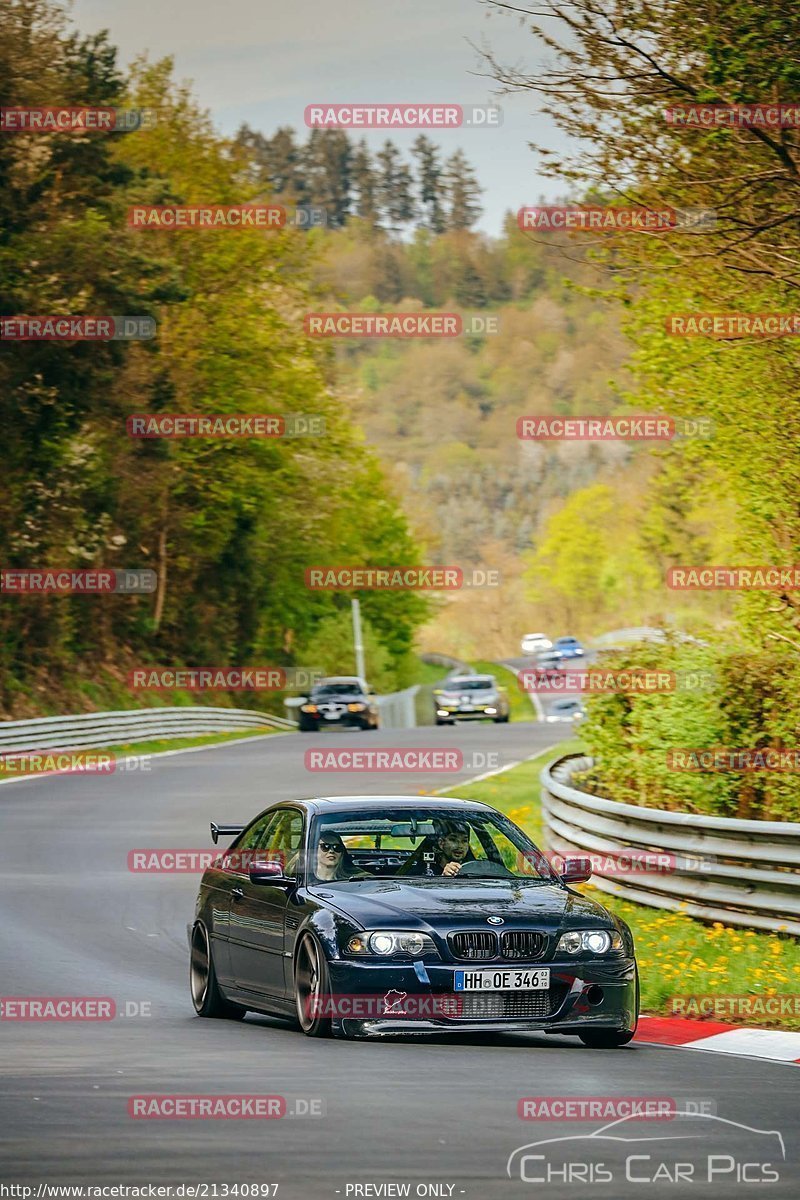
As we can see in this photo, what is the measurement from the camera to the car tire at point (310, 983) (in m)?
10.3

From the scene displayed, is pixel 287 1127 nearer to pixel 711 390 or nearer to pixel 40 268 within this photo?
pixel 711 390

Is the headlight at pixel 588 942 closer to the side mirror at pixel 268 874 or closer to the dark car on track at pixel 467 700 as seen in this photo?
the side mirror at pixel 268 874

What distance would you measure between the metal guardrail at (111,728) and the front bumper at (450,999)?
A: 2953cm

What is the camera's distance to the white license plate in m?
10.1

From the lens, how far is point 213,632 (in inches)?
2601

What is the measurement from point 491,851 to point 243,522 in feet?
180

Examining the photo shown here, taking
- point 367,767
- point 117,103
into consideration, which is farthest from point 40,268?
point 367,767

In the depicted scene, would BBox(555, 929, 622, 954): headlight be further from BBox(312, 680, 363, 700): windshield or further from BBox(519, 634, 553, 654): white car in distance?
BBox(519, 634, 553, 654): white car in distance

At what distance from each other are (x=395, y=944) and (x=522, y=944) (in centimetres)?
64
